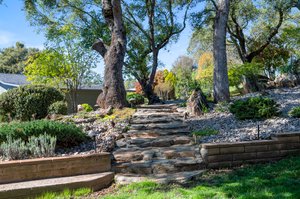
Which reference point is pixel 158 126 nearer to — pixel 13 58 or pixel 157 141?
pixel 157 141

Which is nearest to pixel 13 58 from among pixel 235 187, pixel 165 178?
pixel 165 178

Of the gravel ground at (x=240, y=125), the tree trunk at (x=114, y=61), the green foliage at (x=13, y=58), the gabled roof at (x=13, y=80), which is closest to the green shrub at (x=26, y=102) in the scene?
the tree trunk at (x=114, y=61)

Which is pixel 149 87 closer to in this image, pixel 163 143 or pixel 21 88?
pixel 21 88

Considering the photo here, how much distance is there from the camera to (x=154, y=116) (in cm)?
705

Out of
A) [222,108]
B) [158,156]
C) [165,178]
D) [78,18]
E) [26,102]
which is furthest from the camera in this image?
[78,18]

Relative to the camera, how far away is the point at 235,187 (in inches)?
126

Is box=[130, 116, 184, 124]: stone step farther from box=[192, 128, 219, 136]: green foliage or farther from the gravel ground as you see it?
box=[192, 128, 219, 136]: green foliage

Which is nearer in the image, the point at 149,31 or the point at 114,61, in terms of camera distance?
the point at 114,61

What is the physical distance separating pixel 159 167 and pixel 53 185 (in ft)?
5.06

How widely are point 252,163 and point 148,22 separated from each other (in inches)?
390

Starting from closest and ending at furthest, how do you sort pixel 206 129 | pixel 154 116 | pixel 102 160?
pixel 102 160 → pixel 206 129 → pixel 154 116

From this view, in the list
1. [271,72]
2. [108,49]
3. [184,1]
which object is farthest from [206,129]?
[271,72]

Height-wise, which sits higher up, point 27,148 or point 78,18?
point 78,18

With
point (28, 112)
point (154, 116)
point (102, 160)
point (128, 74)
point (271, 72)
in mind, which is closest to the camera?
point (102, 160)
